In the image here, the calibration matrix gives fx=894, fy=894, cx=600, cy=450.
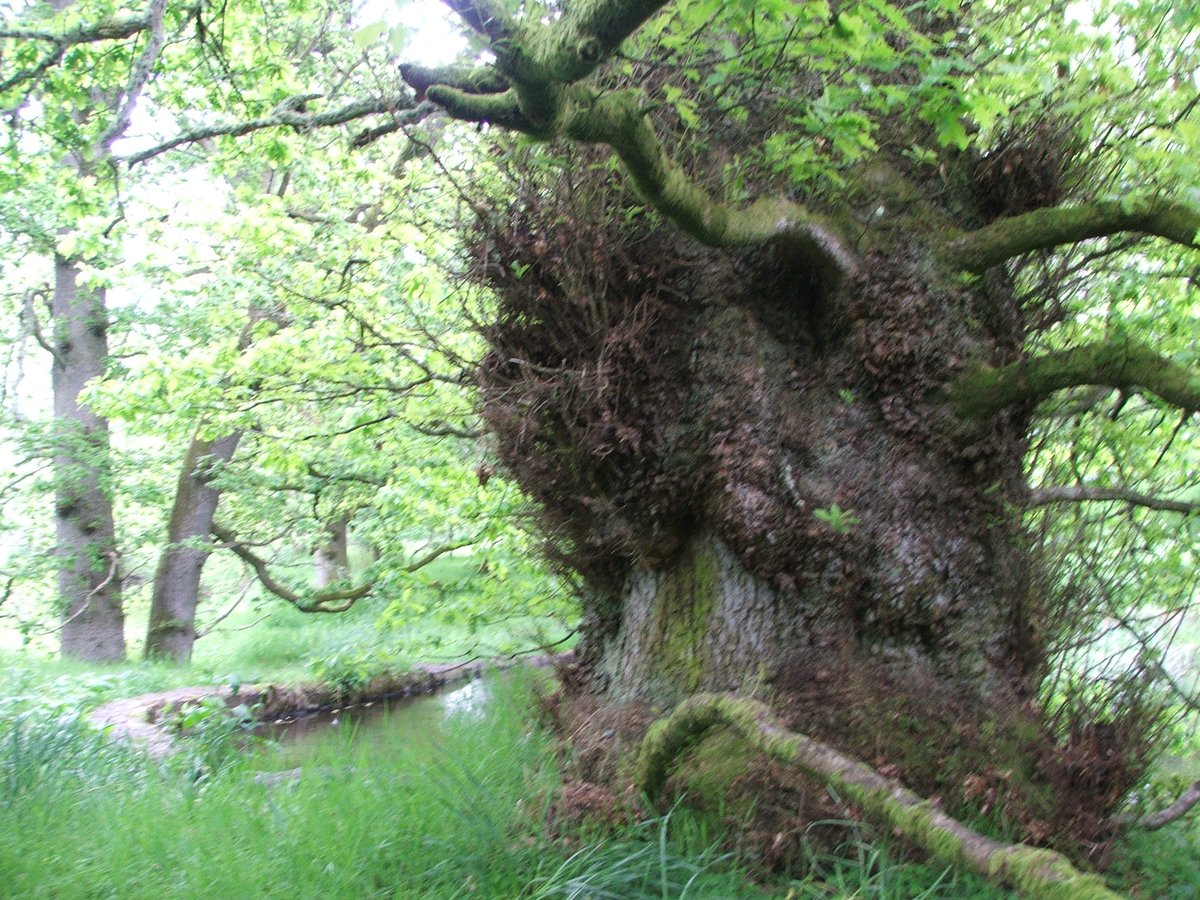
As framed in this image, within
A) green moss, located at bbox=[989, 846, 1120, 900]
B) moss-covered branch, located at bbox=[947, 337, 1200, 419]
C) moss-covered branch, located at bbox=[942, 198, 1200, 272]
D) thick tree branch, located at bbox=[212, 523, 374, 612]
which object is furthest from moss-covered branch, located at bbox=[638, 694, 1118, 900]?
thick tree branch, located at bbox=[212, 523, 374, 612]

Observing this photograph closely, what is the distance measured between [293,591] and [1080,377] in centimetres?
1142

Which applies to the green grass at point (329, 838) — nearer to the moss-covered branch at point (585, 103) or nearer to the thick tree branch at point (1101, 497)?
the thick tree branch at point (1101, 497)

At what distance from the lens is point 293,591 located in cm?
1288

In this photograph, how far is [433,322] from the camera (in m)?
7.62

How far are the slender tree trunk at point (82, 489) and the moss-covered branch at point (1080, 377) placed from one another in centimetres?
1156

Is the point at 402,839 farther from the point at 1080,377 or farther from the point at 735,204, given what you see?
the point at 1080,377

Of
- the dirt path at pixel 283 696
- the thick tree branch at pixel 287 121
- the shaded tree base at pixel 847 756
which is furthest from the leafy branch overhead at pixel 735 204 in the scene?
the dirt path at pixel 283 696

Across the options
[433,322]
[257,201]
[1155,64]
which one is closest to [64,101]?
[257,201]

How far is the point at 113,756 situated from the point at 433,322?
4.10 m

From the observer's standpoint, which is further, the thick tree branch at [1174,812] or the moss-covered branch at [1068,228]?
the moss-covered branch at [1068,228]

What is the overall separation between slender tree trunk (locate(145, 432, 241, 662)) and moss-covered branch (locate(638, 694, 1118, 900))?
35.2 feet

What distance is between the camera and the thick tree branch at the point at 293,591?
35.1ft

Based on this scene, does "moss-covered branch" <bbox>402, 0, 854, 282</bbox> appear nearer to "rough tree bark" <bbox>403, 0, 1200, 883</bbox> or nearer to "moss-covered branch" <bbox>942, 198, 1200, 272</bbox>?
"rough tree bark" <bbox>403, 0, 1200, 883</bbox>

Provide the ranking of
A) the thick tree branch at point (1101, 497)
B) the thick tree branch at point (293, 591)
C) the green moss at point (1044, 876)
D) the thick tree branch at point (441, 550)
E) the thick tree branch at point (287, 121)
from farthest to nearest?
the thick tree branch at point (293, 591) < the thick tree branch at point (441, 550) < the thick tree branch at point (287, 121) < the thick tree branch at point (1101, 497) < the green moss at point (1044, 876)
